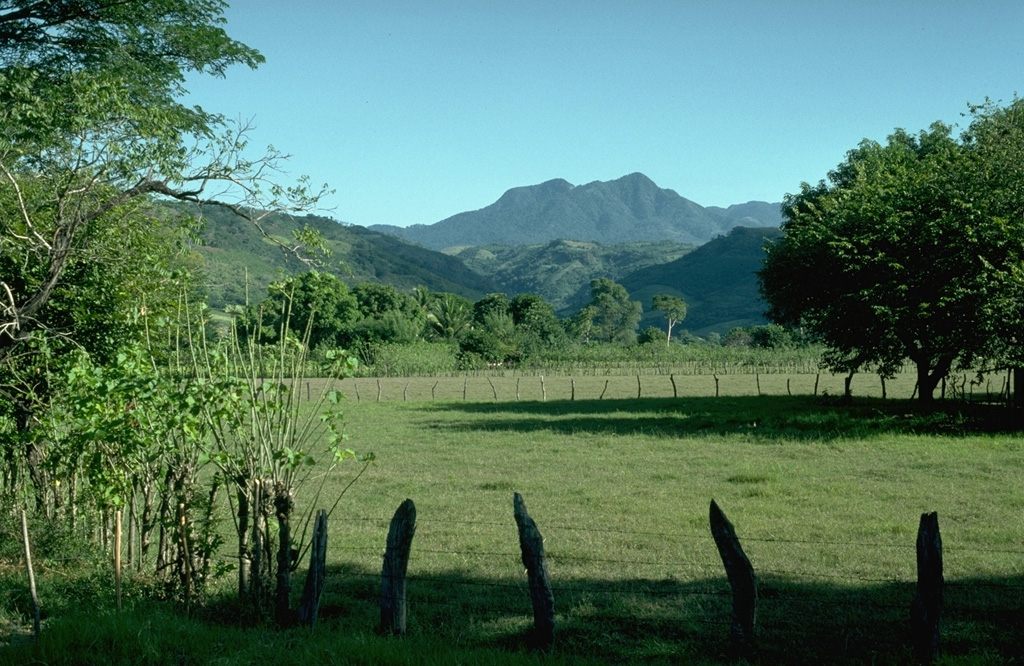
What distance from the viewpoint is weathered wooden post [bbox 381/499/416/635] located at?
247 inches

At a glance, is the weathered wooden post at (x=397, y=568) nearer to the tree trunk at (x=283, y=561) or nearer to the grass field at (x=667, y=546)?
the grass field at (x=667, y=546)

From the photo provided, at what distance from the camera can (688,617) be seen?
762 centimetres

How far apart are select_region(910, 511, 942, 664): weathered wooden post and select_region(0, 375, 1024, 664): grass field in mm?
282

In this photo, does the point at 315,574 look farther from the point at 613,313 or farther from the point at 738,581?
the point at 613,313

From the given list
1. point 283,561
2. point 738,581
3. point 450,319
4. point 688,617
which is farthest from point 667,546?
point 450,319

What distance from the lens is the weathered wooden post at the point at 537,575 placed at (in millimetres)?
6117

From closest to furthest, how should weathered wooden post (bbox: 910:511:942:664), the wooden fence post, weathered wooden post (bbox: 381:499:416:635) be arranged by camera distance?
weathered wooden post (bbox: 910:511:942:664) → weathered wooden post (bbox: 381:499:416:635) → the wooden fence post

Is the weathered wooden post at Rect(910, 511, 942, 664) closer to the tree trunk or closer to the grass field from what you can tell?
the grass field

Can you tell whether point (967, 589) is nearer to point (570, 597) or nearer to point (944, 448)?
point (570, 597)

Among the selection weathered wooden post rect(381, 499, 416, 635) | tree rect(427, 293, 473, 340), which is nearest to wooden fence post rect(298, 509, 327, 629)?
weathered wooden post rect(381, 499, 416, 635)

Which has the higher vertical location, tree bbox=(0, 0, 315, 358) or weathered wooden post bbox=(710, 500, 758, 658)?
tree bbox=(0, 0, 315, 358)

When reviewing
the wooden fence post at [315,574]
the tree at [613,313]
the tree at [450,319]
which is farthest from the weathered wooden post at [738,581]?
the tree at [613,313]

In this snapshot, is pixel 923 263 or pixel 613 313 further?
pixel 613 313

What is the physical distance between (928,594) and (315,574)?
4309 mm
